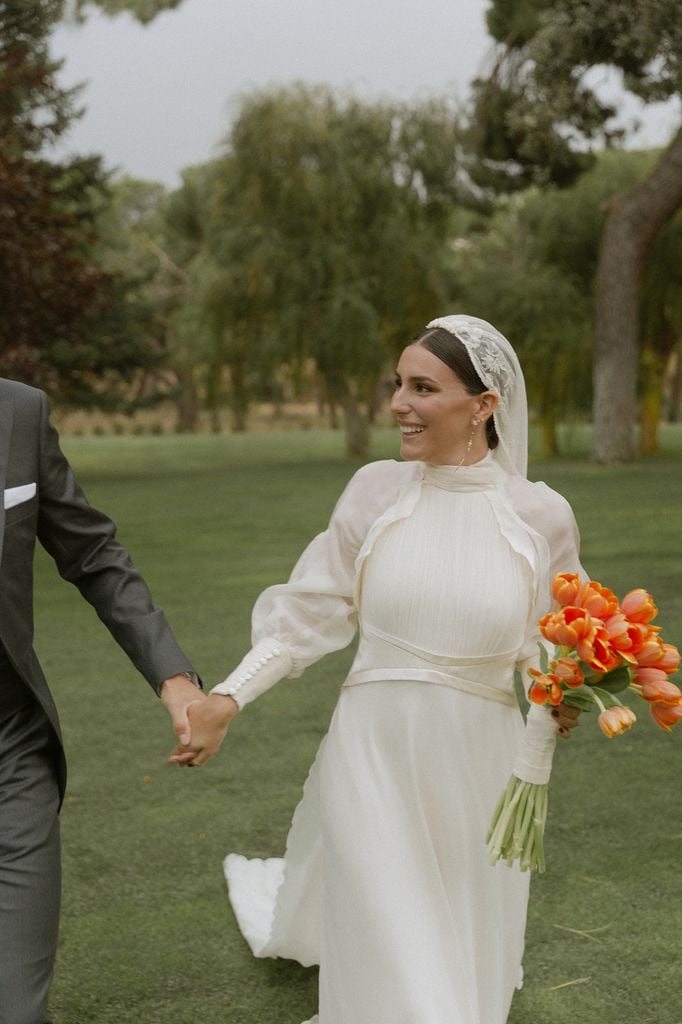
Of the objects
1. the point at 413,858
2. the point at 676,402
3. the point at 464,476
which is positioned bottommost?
the point at 676,402

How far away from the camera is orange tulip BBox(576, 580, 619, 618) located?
9.15 ft

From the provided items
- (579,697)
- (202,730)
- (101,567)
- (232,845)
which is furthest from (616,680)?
(232,845)

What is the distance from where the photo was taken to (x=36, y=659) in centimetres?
290

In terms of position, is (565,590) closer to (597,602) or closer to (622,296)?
(597,602)

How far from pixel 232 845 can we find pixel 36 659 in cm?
253

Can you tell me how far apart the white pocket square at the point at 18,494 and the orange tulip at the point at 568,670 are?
1.24 m

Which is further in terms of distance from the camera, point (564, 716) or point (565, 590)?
point (564, 716)

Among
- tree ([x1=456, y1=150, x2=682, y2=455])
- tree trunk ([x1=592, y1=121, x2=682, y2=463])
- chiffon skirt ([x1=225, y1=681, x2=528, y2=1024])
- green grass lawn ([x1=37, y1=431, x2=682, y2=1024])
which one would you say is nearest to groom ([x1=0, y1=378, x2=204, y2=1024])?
chiffon skirt ([x1=225, y1=681, x2=528, y2=1024])

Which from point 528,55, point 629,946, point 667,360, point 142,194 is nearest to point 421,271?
point 667,360

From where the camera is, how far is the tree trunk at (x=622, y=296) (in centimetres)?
2469

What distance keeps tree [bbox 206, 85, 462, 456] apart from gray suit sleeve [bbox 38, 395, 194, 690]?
24.7 metres

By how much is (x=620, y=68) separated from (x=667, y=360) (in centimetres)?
975

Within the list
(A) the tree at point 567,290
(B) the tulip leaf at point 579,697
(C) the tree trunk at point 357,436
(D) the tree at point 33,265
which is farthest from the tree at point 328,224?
(B) the tulip leaf at point 579,697

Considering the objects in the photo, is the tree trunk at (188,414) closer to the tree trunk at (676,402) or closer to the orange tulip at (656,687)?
the tree trunk at (676,402)
